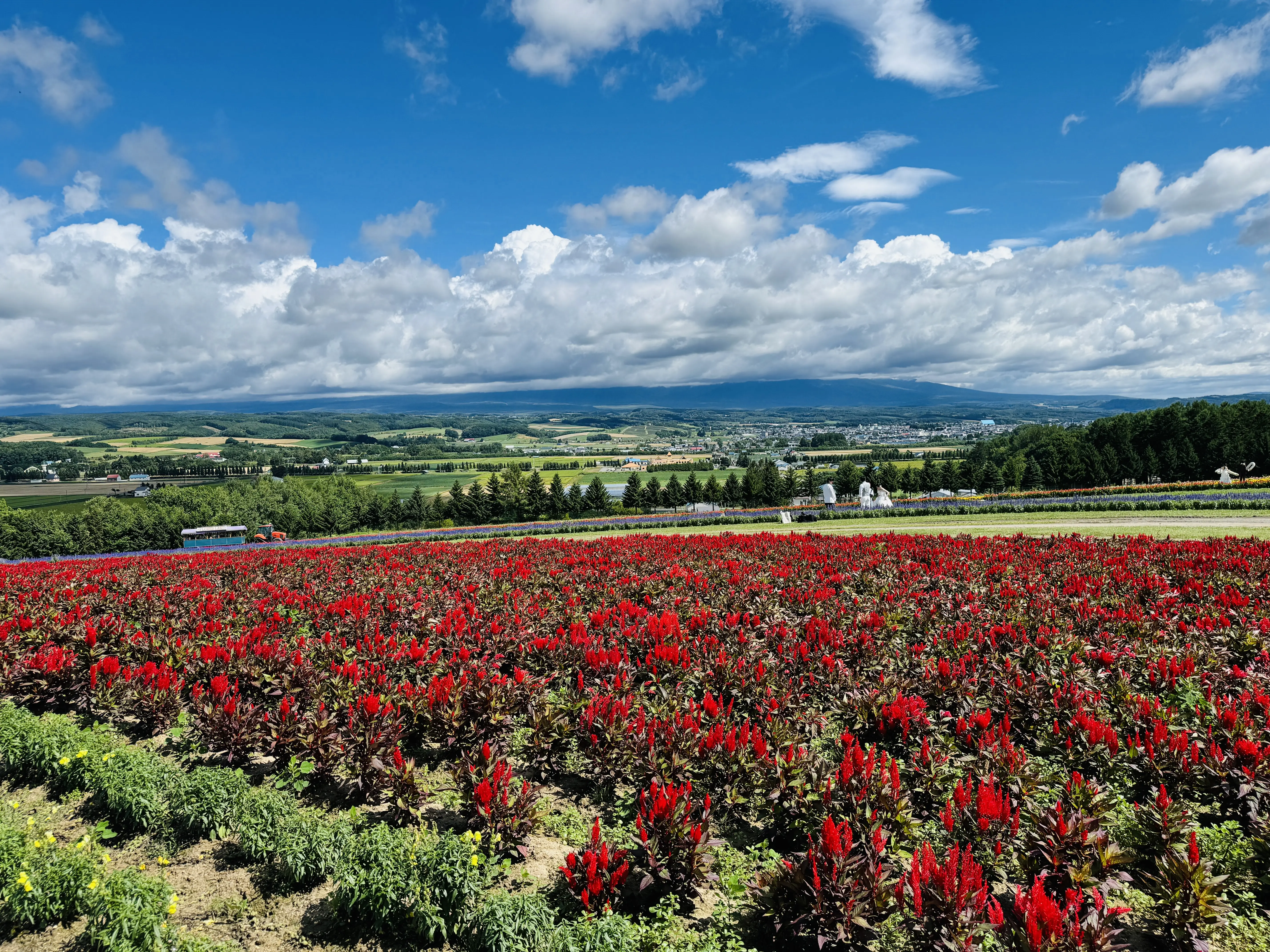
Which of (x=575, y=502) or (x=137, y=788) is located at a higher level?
(x=137, y=788)

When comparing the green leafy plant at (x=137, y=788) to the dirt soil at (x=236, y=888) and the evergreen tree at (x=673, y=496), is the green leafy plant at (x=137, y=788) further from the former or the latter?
the evergreen tree at (x=673, y=496)

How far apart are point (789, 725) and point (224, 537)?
8329cm

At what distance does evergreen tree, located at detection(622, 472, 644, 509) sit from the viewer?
87.8 metres

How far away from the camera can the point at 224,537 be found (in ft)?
242

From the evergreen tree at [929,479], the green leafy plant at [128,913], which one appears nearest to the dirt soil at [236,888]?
the green leafy plant at [128,913]

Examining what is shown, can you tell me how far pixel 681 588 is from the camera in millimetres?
15180

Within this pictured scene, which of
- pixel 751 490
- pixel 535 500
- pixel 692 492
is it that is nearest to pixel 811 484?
pixel 751 490

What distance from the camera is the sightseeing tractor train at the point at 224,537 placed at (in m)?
54.4

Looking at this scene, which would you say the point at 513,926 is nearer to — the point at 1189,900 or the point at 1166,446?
the point at 1189,900

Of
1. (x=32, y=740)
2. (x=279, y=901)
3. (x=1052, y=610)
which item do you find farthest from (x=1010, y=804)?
(x=32, y=740)

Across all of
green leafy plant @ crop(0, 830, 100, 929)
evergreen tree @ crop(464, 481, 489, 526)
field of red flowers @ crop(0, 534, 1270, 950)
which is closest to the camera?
field of red flowers @ crop(0, 534, 1270, 950)

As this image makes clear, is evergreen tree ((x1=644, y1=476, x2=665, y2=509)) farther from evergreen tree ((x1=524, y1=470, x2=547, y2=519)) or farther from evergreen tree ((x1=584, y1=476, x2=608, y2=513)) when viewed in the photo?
evergreen tree ((x1=524, y1=470, x2=547, y2=519))

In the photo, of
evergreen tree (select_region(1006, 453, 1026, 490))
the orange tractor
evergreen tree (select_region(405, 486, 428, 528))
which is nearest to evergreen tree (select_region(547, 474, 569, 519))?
evergreen tree (select_region(405, 486, 428, 528))

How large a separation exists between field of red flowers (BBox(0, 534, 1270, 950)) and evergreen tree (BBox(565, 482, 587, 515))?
229 ft
